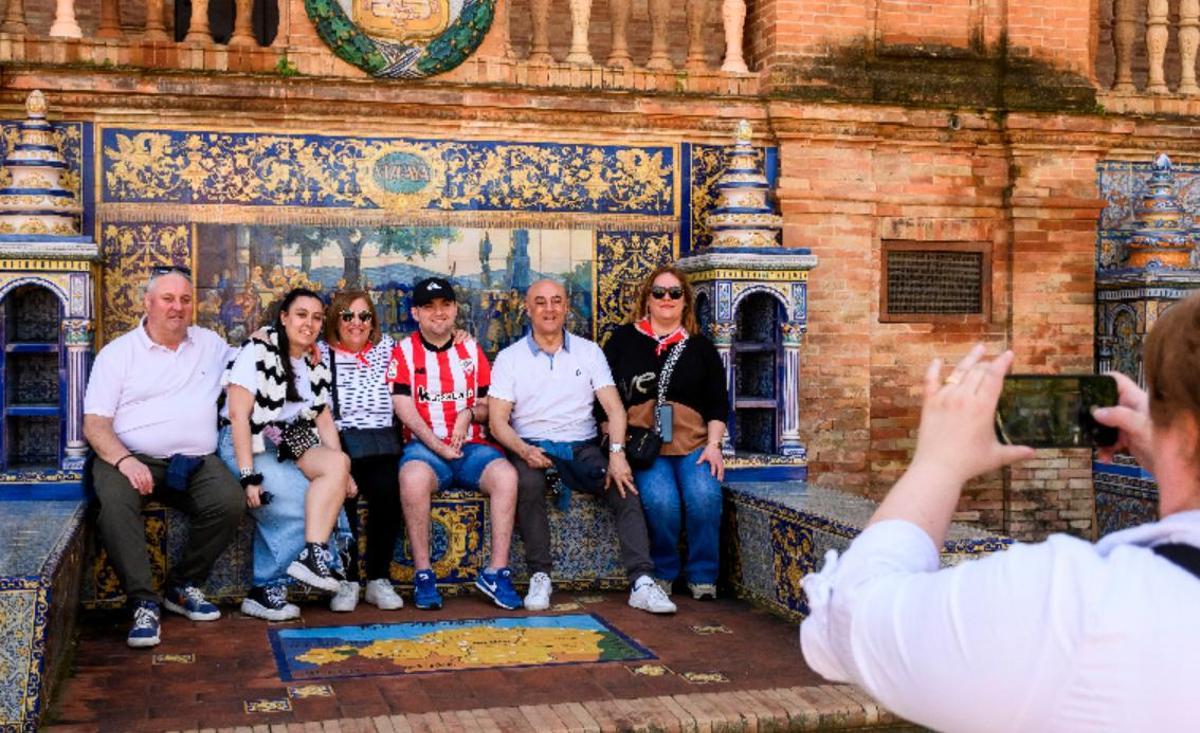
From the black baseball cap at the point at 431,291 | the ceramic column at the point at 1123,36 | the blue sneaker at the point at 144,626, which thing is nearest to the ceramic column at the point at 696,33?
the black baseball cap at the point at 431,291

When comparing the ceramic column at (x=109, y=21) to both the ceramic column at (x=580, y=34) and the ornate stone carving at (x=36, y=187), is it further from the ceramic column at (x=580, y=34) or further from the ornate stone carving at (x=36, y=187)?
the ceramic column at (x=580, y=34)

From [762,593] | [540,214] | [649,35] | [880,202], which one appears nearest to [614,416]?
[762,593]

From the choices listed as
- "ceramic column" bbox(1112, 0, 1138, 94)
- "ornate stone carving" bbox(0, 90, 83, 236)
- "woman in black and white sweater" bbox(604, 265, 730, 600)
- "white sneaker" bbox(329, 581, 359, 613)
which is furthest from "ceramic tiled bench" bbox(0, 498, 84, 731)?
"ceramic column" bbox(1112, 0, 1138, 94)

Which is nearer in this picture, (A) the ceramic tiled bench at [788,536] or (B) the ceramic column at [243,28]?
(A) the ceramic tiled bench at [788,536]

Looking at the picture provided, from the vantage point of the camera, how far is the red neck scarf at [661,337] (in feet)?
25.3

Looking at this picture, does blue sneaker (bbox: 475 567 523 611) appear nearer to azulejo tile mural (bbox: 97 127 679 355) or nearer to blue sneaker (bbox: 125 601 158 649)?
blue sneaker (bbox: 125 601 158 649)

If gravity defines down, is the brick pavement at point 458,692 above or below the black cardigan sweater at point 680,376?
below

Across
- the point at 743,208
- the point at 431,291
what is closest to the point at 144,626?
the point at 431,291

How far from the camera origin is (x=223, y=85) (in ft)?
26.5

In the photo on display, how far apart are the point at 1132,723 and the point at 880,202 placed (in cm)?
792

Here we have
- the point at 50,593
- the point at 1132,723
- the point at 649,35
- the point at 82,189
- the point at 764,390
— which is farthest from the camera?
the point at 649,35

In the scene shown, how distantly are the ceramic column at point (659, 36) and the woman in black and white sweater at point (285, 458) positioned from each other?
9.71ft

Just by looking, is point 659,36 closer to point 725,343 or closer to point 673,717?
point 725,343

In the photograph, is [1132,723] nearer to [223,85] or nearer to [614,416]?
[614,416]
